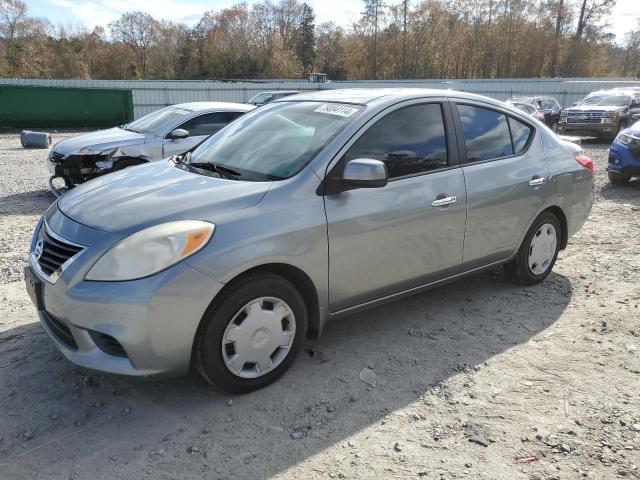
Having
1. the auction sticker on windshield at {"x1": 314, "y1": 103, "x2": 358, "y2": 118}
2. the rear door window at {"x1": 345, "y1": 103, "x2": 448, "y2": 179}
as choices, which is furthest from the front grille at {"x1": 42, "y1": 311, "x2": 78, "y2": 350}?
the auction sticker on windshield at {"x1": 314, "y1": 103, "x2": 358, "y2": 118}

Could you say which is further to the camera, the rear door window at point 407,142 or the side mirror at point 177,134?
the side mirror at point 177,134

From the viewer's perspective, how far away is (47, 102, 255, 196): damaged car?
800cm

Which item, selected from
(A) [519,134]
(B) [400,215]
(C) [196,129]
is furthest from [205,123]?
(B) [400,215]

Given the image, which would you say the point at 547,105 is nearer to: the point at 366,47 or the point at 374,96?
the point at 374,96

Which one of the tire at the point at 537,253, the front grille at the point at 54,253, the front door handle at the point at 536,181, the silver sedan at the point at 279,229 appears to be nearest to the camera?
the silver sedan at the point at 279,229

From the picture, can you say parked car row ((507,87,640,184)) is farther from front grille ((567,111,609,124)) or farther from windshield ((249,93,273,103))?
windshield ((249,93,273,103))

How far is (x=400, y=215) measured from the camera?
3.55m

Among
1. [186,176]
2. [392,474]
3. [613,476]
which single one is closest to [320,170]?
[186,176]

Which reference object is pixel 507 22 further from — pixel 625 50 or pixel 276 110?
pixel 276 110

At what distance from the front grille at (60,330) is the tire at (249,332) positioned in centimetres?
67

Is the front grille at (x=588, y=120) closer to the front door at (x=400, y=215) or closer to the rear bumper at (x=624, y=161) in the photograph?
the rear bumper at (x=624, y=161)

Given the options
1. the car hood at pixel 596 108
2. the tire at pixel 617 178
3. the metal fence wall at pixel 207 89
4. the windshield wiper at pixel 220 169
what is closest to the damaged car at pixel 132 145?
the windshield wiper at pixel 220 169

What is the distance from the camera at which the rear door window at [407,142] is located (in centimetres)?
354

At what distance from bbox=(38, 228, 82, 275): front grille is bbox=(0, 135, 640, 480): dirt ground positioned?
0.75 meters
